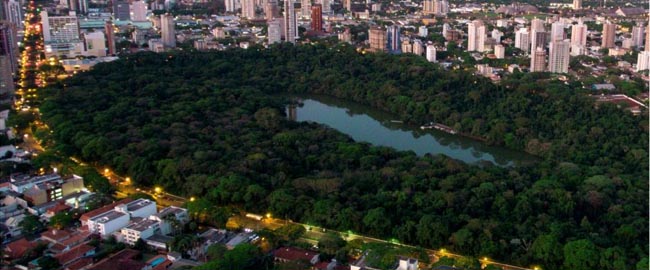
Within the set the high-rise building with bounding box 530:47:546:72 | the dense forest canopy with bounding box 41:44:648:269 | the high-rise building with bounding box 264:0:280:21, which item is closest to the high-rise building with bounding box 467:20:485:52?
the high-rise building with bounding box 530:47:546:72

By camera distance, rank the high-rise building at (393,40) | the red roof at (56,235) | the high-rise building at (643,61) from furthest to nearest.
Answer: the high-rise building at (393,40) → the high-rise building at (643,61) → the red roof at (56,235)

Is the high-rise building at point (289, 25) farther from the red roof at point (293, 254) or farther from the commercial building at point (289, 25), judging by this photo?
the red roof at point (293, 254)

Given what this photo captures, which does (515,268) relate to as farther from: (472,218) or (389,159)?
(389,159)

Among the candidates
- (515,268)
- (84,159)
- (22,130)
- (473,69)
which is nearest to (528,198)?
(515,268)

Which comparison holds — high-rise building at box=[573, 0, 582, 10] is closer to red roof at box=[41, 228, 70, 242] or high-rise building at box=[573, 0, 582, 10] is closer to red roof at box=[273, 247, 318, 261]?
red roof at box=[273, 247, 318, 261]

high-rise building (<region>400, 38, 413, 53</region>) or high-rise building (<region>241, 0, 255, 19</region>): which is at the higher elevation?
high-rise building (<region>241, 0, 255, 19</region>)

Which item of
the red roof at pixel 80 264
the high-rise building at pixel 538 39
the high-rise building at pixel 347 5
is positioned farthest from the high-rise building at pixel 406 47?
the red roof at pixel 80 264
